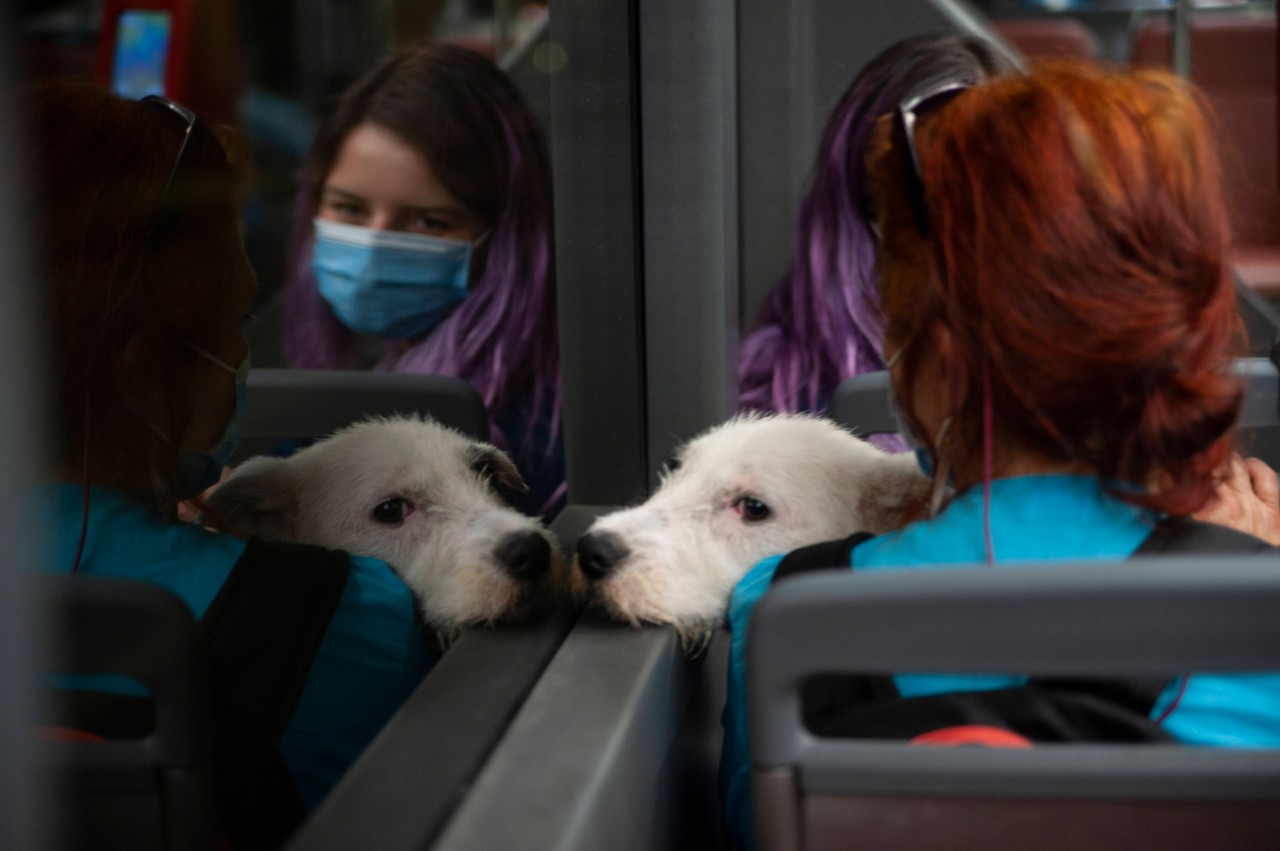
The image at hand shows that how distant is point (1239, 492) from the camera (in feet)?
4.10

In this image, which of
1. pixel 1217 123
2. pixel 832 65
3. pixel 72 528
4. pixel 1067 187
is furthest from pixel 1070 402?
pixel 832 65

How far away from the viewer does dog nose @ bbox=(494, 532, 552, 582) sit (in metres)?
1.21

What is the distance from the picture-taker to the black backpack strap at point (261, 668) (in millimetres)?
872

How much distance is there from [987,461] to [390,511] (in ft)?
1.95

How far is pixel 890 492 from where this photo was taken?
Result: 1.30m

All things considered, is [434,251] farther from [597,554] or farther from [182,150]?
[182,150]

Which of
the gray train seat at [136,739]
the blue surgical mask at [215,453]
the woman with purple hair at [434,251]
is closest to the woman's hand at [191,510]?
the blue surgical mask at [215,453]

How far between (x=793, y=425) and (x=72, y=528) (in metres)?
0.88

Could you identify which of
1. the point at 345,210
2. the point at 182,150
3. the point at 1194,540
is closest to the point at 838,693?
the point at 1194,540

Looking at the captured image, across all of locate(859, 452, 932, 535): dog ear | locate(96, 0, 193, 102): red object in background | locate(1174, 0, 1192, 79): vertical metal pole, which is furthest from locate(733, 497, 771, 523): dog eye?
locate(1174, 0, 1192, 79): vertical metal pole

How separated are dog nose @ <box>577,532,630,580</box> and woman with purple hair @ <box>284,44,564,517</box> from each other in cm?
22

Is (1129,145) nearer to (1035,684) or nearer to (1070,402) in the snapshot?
(1070,402)

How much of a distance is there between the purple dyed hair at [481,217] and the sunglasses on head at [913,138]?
1.86ft

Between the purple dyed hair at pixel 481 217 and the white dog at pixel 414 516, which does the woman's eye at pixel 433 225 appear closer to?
the purple dyed hair at pixel 481 217
